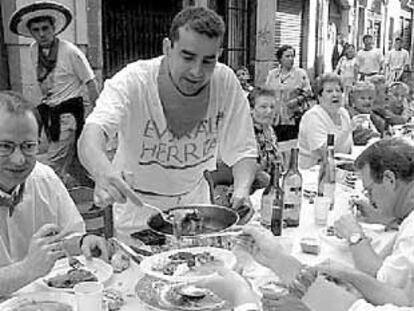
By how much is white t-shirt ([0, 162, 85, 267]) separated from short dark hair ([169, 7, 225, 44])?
0.74 metres

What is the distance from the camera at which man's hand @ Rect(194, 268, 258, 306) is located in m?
1.58

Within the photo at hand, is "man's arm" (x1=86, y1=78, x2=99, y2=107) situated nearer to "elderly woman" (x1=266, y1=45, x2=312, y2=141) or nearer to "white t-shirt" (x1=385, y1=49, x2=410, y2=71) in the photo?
"elderly woman" (x1=266, y1=45, x2=312, y2=141)

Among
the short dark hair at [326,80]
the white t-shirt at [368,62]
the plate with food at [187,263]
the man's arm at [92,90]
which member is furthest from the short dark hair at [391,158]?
the white t-shirt at [368,62]

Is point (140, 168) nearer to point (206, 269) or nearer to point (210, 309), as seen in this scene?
point (206, 269)

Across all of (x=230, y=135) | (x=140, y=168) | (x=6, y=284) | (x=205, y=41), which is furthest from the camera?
(x=230, y=135)

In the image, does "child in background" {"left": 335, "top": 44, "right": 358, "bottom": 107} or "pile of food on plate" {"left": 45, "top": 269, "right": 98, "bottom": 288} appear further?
"child in background" {"left": 335, "top": 44, "right": 358, "bottom": 107}

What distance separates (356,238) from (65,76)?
10.9 ft

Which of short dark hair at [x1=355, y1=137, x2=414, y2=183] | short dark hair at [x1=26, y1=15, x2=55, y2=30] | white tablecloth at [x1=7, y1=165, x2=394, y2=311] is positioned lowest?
white tablecloth at [x1=7, y1=165, x2=394, y2=311]

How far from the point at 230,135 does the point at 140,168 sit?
463 millimetres

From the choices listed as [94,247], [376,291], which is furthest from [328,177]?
[94,247]

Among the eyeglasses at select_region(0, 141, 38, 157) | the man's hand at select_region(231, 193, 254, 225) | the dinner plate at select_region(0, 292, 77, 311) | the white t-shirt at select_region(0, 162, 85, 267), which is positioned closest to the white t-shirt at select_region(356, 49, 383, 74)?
the man's hand at select_region(231, 193, 254, 225)

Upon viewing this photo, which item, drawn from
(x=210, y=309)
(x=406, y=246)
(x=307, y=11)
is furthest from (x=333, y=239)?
(x=307, y=11)

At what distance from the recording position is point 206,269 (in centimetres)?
173

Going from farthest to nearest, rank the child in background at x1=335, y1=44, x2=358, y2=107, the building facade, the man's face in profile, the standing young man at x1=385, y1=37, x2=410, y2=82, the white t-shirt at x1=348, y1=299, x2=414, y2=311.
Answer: the standing young man at x1=385, y1=37, x2=410, y2=82
the child in background at x1=335, y1=44, x2=358, y2=107
the building facade
the man's face in profile
the white t-shirt at x1=348, y1=299, x2=414, y2=311
